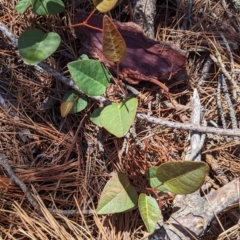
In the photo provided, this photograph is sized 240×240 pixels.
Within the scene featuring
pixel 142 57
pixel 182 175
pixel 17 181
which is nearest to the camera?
pixel 182 175

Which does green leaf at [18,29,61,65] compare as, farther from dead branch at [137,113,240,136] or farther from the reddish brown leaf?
dead branch at [137,113,240,136]

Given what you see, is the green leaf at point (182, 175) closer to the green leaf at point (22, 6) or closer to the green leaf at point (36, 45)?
the green leaf at point (36, 45)

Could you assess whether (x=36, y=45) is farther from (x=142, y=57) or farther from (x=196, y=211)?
(x=196, y=211)

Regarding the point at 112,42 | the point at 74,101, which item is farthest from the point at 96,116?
the point at 112,42

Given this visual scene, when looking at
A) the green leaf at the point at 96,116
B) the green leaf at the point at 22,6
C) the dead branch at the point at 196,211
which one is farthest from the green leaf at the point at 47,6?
the dead branch at the point at 196,211

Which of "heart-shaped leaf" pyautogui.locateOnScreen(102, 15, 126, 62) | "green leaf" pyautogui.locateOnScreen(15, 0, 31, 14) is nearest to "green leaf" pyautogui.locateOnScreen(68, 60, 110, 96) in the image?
"heart-shaped leaf" pyautogui.locateOnScreen(102, 15, 126, 62)

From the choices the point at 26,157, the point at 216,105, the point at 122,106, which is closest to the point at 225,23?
the point at 216,105

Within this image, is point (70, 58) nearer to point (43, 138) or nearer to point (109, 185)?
point (43, 138)
